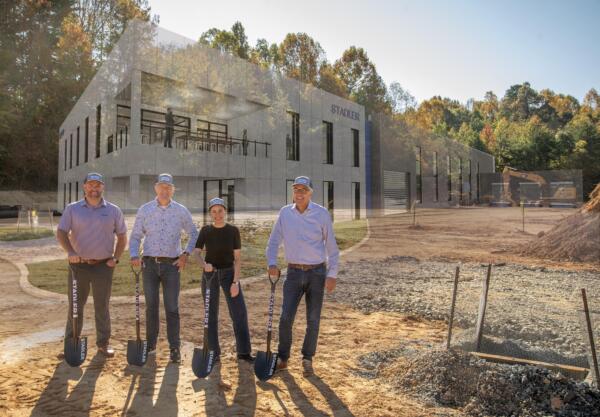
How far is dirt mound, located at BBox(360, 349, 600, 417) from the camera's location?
4047 mm

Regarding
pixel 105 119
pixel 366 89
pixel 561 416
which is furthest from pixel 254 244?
pixel 366 89

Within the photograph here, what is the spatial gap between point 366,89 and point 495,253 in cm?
4234

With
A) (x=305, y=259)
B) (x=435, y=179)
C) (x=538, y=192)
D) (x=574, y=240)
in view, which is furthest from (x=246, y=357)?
(x=538, y=192)

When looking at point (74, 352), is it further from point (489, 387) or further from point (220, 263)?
point (489, 387)

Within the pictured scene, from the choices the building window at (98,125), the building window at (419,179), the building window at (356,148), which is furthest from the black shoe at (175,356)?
the building window at (419,179)

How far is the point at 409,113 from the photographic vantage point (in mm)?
69688

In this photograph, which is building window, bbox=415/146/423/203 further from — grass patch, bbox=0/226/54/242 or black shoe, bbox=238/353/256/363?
black shoe, bbox=238/353/256/363

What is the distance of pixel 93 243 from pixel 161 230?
2.62 feet

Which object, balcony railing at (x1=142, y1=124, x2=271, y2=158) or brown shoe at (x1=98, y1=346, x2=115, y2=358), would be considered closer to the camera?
brown shoe at (x1=98, y1=346, x2=115, y2=358)

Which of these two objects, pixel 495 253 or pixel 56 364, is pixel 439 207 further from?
pixel 56 364

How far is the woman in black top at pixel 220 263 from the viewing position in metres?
4.79

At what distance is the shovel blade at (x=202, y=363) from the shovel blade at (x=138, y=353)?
0.68 metres

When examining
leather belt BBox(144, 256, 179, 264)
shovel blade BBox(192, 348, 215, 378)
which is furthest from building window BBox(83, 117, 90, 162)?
shovel blade BBox(192, 348, 215, 378)

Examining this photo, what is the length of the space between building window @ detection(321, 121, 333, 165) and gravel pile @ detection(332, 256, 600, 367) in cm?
1209
